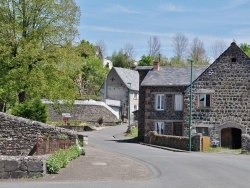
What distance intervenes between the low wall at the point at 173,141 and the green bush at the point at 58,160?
1535 cm

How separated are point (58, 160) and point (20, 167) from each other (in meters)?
2.37

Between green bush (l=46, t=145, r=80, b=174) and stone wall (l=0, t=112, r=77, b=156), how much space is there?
9.47 feet

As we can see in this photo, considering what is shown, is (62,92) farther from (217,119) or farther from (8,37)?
(217,119)

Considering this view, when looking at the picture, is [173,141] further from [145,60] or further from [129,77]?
[145,60]

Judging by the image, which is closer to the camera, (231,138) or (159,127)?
(231,138)

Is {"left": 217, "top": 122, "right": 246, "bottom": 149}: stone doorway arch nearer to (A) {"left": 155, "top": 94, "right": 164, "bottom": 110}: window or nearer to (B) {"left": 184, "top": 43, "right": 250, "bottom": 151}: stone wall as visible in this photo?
(B) {"left": 184, "top": 43, "right": 250, "bottom": 151}: stone wall

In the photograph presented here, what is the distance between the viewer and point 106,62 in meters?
117

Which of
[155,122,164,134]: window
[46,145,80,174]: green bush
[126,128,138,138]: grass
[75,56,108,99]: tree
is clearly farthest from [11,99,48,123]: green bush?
[75,56,108,99]: tree

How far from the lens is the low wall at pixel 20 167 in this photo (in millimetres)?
17703

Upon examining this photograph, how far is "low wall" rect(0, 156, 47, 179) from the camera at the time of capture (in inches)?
697

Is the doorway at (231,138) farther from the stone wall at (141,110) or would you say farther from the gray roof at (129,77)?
the gray roof at (129,77)

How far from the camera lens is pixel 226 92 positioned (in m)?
44.2

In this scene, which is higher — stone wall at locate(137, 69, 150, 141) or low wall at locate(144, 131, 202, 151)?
stone wall at locate(137, 69, 150, 141)

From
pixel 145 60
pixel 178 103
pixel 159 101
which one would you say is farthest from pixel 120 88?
pixel 178 103
